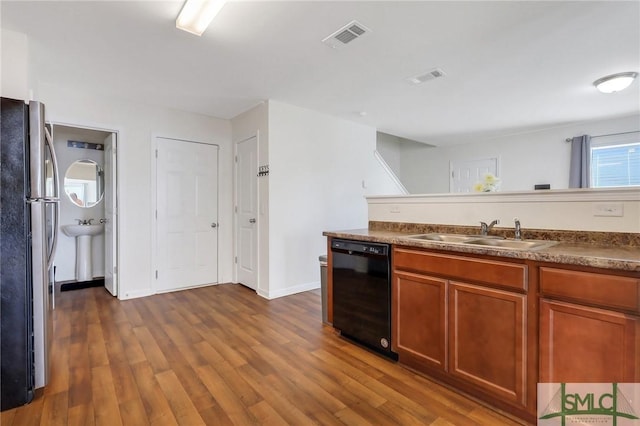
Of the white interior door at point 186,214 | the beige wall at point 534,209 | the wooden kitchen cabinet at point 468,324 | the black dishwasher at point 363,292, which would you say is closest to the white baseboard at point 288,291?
the white interior door at point 186,214

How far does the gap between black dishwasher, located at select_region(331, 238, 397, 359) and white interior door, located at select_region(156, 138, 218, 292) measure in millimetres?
2501

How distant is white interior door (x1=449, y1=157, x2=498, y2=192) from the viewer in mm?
6452

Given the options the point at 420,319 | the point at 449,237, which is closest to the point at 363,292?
the point at 420,319

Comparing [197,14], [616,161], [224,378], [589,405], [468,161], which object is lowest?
[224,378]

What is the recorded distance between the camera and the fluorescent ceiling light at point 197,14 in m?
2.01

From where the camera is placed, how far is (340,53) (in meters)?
2.70

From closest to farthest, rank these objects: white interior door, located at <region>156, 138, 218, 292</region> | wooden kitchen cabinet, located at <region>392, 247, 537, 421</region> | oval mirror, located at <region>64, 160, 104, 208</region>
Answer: wooden kitchen cabinet, located at <region>392, 247, 537, 421</region>, white interior door, located at <region>156, 138, 218, 292</region>, oval mirror, located at <region>64, 160, 104, 208</region>

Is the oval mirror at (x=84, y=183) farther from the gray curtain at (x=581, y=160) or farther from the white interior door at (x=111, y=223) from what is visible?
the gray curtain at (x=581, y=160)

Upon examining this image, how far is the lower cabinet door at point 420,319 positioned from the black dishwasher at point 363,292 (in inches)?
3.7

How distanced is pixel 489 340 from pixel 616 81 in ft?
11.1

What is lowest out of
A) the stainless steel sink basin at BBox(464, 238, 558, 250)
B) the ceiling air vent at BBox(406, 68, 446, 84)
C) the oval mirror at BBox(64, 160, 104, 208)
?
the stainless steel sink basin at BBox(464, 238, 558, 250)

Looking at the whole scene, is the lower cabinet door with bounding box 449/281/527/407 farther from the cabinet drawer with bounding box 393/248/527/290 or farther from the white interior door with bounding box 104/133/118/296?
the white interior door with bounding box 104/133/118/296

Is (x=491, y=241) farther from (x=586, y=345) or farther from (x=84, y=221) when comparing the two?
(x=84, y=221)

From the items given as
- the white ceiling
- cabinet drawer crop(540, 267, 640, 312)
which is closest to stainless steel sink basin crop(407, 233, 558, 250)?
cabinet drawer crop(540, 267, 640, 312)
